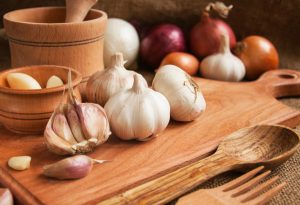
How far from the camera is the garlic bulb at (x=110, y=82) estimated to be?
29.4 inches

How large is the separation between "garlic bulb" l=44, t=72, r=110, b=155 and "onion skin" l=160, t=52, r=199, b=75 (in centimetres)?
46

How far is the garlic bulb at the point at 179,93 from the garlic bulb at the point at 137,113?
47 mm

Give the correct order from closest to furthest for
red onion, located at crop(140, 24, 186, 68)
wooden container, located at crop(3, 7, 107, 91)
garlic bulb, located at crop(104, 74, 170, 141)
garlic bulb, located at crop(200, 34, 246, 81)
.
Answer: garlic bulb, located at crop(104, 74, 170, 141) < wooden container, located at crop(3, 7, 107, 91) < garlic bulb, located at crop(200, 34, 246, 81) < red onion, located at crop(140, 24, 186, 68)

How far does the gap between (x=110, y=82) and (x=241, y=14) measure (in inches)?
25.6

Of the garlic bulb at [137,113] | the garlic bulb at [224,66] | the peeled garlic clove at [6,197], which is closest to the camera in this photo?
the peeled garlic clove at [6,197]

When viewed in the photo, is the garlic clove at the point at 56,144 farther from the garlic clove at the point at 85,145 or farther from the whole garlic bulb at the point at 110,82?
the whole garlic bulb at the point at 110,82

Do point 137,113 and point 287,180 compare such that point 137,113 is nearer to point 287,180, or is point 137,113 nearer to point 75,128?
point 75,128

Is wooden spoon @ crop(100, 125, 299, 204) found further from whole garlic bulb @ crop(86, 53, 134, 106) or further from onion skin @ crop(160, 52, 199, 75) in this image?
onion skin @ crop(160, 52, 199, 75)

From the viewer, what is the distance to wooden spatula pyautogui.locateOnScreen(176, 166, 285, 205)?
0.56 m

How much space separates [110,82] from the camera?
747 millimetres

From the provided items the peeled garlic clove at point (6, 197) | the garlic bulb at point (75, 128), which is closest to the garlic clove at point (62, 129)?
the garlic bulb at point (75, 128)

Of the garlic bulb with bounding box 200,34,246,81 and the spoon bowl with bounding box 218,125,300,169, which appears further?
the garlic bulb with bounding box 200,34,246,81

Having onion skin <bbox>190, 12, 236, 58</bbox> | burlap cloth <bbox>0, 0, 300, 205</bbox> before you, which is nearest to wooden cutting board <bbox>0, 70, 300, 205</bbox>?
onion skin <bbox>190, 12, 236, 58</bbox>

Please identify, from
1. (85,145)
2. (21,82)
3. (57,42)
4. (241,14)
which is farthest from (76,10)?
(241,14)
